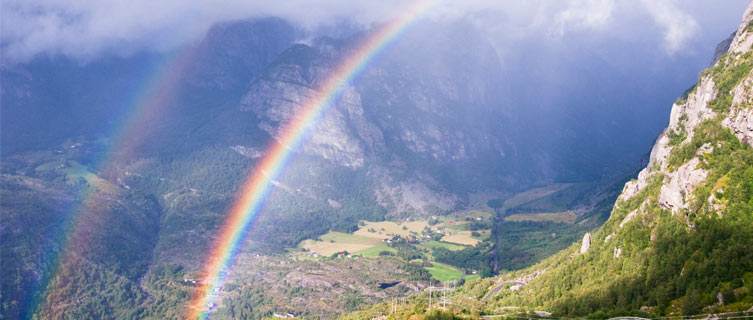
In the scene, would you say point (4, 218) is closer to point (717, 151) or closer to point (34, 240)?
point (34, 240)

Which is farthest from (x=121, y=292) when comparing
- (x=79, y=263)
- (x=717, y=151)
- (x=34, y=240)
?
(x=717, y=151)

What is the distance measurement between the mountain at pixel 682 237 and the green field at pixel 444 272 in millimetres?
51983

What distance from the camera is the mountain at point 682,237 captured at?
265ft

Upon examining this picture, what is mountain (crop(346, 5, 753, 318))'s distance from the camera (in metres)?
80.6

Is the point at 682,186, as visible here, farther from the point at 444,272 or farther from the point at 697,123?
the point at 444,272

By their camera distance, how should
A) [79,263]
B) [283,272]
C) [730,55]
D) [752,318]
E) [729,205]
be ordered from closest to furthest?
[752,318]
[729,205]
[730,55]
[79,263]
[283,272]

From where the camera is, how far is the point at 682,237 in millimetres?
89688

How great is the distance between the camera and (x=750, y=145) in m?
92.9

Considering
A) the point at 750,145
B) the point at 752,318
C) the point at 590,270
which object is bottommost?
the point at 752,318

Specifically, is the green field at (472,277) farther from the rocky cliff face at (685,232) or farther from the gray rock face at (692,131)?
the gray rock face at (692,131)

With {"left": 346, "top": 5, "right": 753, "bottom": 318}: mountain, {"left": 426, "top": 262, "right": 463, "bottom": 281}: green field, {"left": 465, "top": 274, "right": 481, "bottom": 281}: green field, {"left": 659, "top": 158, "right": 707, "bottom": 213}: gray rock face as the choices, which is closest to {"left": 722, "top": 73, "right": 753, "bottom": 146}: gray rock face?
{"left": 346, "top": 5, "right": 753, "bottom": 318}: mountain

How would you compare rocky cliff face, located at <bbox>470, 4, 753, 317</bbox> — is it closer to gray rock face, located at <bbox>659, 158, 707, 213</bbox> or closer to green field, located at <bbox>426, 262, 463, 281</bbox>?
gray rock face, located at <bbox>659, 158, 707, 213</bbox>

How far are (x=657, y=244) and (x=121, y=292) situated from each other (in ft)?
464

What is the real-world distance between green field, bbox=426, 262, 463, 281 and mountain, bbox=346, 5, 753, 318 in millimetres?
51983
